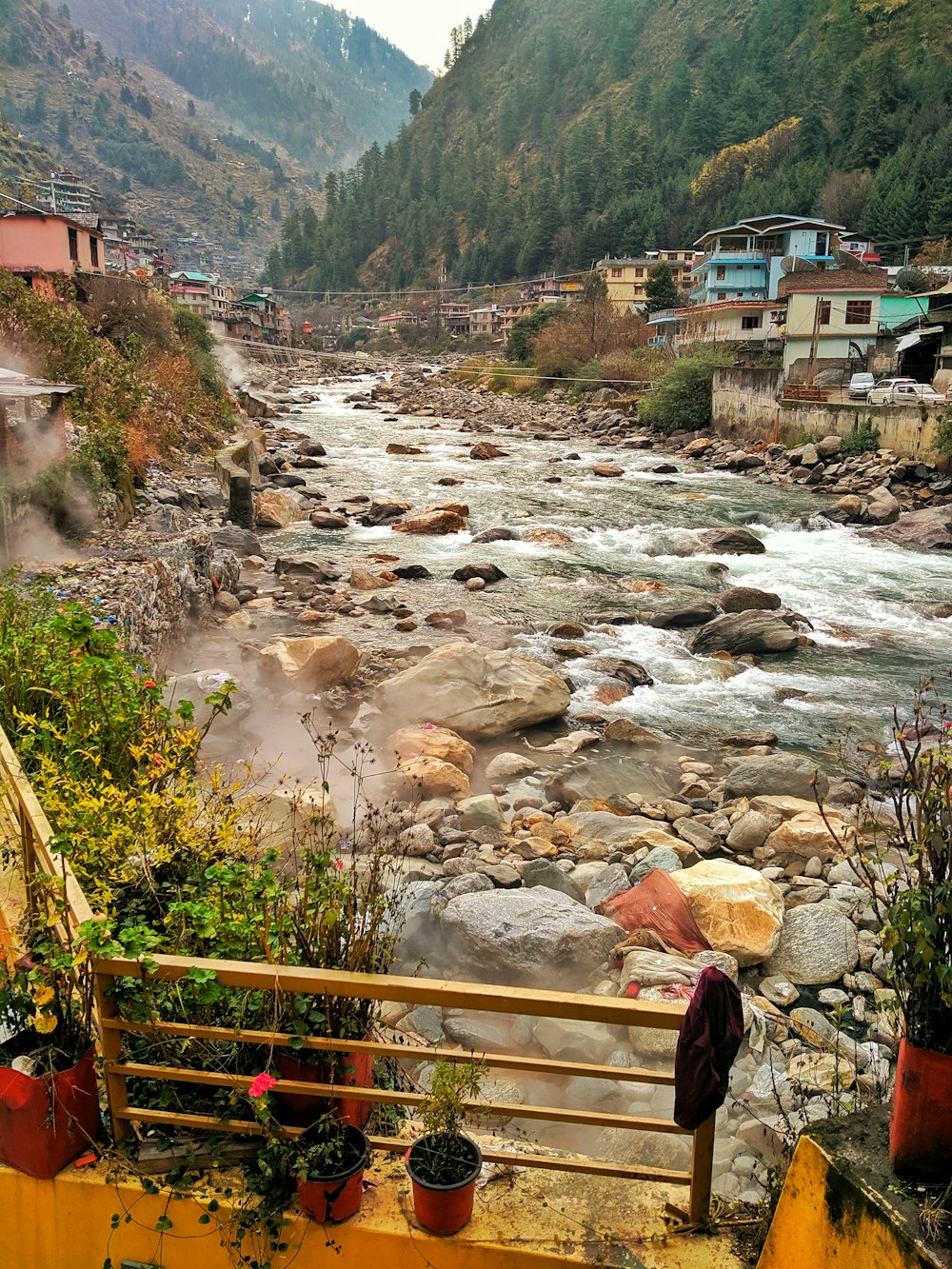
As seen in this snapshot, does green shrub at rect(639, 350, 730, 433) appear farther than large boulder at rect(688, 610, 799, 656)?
Yes

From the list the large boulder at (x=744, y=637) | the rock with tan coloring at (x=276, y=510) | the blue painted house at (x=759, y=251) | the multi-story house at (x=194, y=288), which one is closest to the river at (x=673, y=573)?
the large boulder at (x=744, y=637)

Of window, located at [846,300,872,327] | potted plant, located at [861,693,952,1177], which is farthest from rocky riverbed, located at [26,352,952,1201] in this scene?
window, located at [846,300,872,327]

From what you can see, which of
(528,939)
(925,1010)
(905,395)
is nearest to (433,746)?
(528,939)

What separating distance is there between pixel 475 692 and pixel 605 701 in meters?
1.88

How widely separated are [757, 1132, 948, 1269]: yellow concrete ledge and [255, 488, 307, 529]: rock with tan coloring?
60.8 feet

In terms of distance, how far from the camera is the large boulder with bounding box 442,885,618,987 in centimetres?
546

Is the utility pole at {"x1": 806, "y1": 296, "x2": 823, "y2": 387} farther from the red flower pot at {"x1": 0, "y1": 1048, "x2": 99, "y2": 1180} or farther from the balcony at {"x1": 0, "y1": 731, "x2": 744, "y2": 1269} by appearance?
the red flower pot at {"x1": 0, "y1": 1048, "x2": 99, "y2": 1180}

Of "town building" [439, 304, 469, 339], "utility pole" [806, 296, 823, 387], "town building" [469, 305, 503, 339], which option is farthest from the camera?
"town building" [439, 304, 469, 339]

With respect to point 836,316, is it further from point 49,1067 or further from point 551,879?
point 49,1067

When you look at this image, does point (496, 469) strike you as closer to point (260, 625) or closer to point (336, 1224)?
point (260, 625)

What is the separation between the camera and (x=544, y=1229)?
281 centimetres

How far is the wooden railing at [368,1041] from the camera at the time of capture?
2711 millimetres

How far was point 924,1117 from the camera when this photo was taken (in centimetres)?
235

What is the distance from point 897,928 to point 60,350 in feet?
54.7
